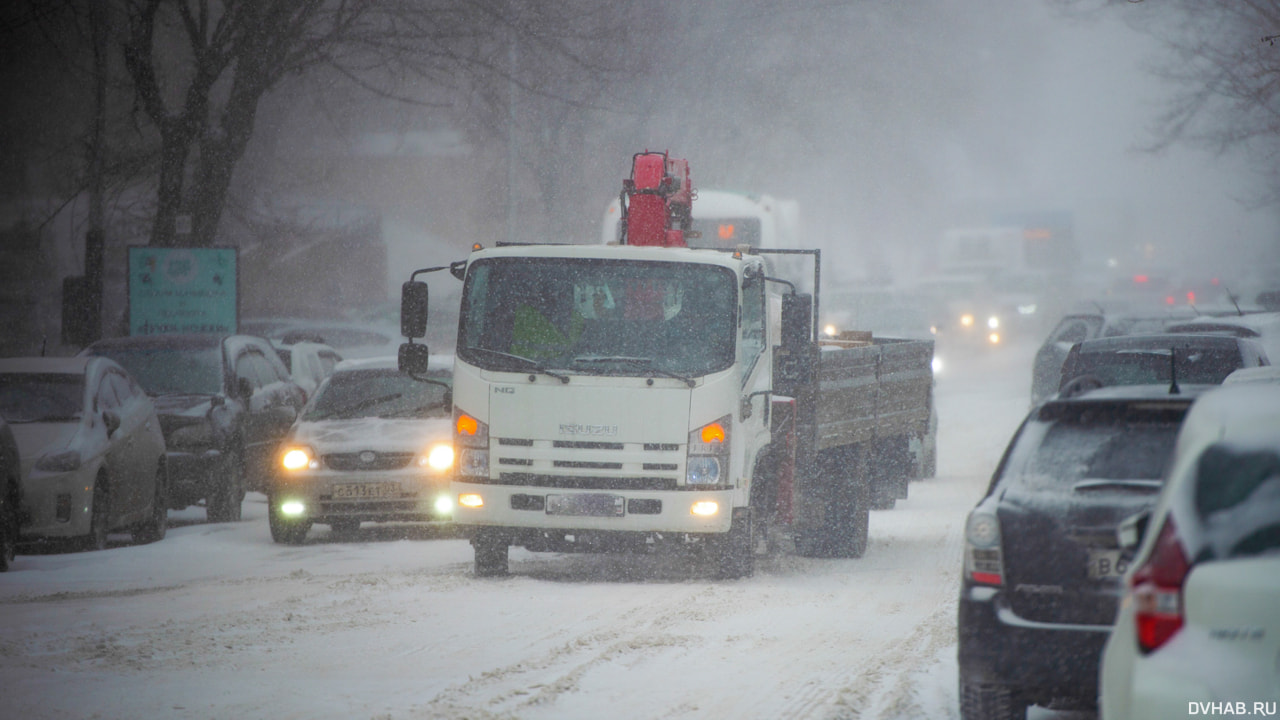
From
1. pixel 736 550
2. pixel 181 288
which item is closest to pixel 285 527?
pixel 736 550

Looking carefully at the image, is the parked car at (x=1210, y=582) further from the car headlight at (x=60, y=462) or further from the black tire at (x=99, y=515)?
the black tire at (x=99, y=515)

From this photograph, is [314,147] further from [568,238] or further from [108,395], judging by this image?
[108,395]

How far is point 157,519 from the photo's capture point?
14.7m

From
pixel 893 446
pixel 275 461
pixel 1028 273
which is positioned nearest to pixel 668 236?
pixel 893 446

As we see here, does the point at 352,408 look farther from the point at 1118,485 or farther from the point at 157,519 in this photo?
the point at 1118,485

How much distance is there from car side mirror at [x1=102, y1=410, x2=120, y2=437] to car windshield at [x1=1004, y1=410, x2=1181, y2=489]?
360 inches

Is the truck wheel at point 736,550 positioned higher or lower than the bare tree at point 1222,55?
lower

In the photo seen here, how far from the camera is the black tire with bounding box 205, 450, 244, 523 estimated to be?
1614 centimetres

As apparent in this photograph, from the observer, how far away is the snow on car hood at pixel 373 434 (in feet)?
45.1

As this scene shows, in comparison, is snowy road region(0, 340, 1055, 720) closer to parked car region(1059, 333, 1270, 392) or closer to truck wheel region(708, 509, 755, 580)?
truck wheel region(708, 509, 755, 580)

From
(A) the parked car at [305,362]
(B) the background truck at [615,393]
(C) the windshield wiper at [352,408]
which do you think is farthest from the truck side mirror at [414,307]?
(A) the parked car at [305,362]

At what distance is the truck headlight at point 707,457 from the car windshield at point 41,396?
17.3 feet

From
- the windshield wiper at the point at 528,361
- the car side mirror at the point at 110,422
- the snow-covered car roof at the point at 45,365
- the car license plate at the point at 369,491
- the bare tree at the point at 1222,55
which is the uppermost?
the bare tree at the point at 1222,55

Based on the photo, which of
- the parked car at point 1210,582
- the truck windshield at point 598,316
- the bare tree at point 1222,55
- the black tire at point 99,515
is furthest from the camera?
the bare tree at point 1222,55
